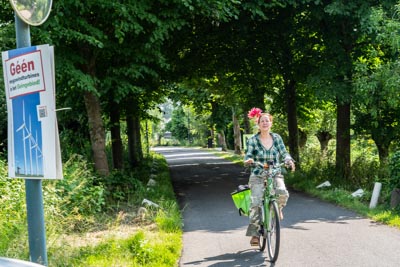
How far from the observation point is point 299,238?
7.81 m

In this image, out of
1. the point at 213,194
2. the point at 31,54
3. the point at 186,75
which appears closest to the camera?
the point at 31,54

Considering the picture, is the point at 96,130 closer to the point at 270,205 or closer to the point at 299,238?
the point at 299,238

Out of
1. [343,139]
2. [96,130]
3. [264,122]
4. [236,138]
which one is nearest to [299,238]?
[264,122]

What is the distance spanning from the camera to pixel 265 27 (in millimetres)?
15852

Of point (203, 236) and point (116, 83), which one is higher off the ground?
point (116, 83)

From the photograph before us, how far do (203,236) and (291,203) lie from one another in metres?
3.81

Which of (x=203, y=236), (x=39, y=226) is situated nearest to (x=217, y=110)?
(x=203, y=236)

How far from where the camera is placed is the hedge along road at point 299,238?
21.5 ft

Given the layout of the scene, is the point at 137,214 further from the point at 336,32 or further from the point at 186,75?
the point at 186,75

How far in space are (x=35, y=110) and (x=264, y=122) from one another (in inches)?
134

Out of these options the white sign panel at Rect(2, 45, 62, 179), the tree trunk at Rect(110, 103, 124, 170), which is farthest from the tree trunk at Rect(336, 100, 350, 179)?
the white sign panel at Rect(2, 45, 62, 179)

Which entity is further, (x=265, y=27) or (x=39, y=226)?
(x=265, y=27)

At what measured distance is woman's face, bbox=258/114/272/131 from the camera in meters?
6.76

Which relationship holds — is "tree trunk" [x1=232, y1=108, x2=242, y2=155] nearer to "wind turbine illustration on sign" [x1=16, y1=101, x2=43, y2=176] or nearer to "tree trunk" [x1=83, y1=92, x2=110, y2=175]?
"tree trunk" [x1=83, y1=92, x2=110, y2=175]
